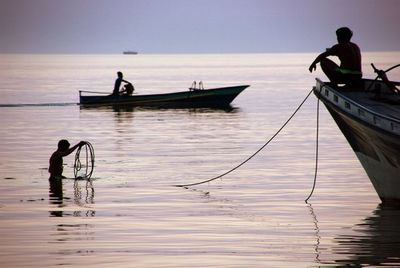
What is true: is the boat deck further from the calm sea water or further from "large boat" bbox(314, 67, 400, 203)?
the calm sea water

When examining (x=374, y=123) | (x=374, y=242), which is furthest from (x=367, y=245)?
(x=374, y=123)

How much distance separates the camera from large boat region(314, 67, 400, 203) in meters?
16.6

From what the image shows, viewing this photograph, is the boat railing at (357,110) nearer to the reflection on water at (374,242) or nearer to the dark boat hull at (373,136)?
the dark boat hull at (373,136)

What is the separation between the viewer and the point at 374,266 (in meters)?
13.3

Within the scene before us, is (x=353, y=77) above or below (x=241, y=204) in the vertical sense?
above

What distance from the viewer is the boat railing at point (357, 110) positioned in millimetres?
16188

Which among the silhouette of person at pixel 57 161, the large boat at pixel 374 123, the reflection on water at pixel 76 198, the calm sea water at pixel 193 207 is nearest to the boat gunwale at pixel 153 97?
the calm sea water at pixel 193 207

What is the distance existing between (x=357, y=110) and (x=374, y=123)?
0.77 m

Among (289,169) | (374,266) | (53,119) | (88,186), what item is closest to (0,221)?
(88,186)

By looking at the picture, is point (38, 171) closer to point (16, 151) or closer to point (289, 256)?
point (16, 151)

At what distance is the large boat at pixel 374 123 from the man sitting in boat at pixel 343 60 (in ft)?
0.65

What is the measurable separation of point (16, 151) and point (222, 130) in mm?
10494

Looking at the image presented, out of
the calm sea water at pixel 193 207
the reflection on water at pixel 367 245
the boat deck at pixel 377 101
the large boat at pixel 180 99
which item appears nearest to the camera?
the reflection on water at pixel 367 245

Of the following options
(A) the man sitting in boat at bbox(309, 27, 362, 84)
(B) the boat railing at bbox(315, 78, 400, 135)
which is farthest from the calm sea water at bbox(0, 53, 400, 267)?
(A) the man sitting in boat at bbox(309, 27, 362, 84)
